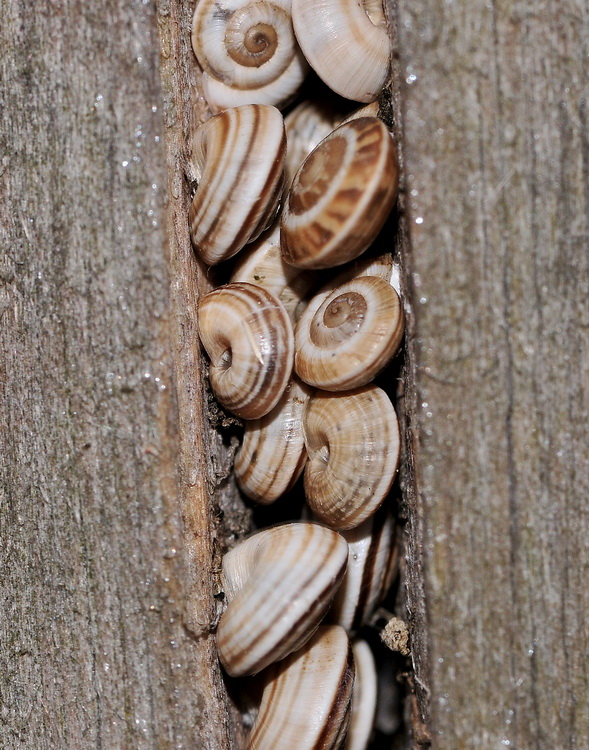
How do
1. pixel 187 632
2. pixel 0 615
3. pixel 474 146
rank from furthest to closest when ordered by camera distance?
pixel 0 615, pixel 187 632, pixel 474 146

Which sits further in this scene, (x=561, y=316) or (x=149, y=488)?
(x=149, y=488)

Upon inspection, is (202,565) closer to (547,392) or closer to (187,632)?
(187,632)

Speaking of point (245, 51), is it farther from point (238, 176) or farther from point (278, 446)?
point (278, 446)

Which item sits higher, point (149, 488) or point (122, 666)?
point (149, 488)

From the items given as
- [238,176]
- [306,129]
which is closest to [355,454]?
[238,176]

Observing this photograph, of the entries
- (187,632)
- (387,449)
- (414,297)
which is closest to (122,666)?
(187,632)

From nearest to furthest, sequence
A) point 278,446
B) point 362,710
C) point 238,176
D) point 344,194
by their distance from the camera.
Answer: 1. point 344,194
2. point 238,176
3. point 278,446
4. point 362,710

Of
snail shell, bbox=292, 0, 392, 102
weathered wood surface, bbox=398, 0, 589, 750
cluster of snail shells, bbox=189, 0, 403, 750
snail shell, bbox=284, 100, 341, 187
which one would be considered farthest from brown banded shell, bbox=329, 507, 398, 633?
snail shell, bbox=292, 0, 392, 102
